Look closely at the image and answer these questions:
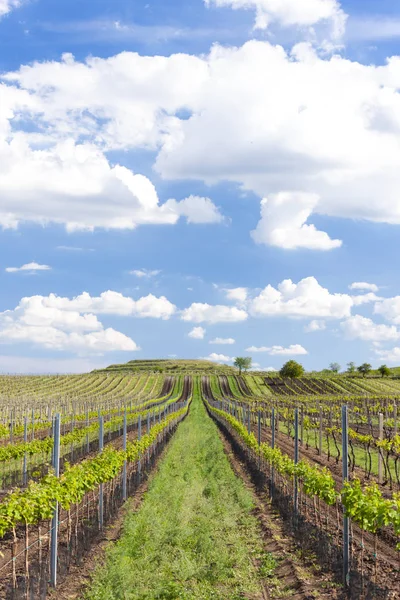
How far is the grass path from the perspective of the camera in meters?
10.1

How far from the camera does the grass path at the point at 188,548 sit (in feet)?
33.3

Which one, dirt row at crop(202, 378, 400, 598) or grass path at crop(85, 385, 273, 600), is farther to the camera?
dirt row at crop(202, 378, 400, 598)

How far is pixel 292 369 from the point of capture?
4139 inches

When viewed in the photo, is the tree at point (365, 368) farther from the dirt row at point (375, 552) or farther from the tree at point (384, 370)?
the dirt row at point (375, 552)

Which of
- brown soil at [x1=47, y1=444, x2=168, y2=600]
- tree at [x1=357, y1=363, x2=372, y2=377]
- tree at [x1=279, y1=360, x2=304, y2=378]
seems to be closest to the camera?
brown soil at [x1=47, y1=444, x2=168, y2=600]

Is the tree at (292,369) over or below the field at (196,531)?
over

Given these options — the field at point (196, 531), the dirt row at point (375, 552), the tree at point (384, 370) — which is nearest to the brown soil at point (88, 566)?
the field at point (196, 531)

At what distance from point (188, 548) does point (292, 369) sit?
94565mm

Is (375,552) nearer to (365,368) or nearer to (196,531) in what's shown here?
(196,531)

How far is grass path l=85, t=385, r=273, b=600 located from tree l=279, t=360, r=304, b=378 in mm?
86262

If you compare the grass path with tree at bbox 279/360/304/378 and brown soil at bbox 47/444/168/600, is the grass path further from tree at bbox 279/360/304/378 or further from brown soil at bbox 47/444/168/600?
tree at bbox 279/360/304/378

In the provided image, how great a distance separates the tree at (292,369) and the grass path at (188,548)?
8626 centimetres

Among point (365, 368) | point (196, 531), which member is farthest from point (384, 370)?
point (196, 531)

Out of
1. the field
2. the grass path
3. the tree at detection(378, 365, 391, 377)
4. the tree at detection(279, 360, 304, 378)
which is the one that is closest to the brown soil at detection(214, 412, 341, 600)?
the field
